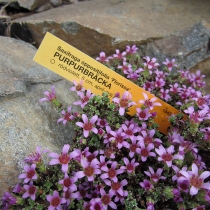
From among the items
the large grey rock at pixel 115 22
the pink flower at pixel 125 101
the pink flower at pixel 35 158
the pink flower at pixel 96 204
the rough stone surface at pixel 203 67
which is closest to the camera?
the pink flower at pixel 96 204

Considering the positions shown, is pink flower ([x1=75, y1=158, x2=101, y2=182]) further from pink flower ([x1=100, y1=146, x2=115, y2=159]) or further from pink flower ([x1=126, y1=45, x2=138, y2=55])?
pink flower ([x1=126, y1=45, x2=138, y2=55])

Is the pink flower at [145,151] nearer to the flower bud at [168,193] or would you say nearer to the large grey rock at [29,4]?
the flower bud at [168,193]

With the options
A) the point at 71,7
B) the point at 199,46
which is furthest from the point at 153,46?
the point at 71,7

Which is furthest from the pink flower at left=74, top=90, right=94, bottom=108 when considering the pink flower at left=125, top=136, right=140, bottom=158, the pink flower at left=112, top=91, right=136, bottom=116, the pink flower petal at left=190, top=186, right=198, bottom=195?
the pink flower petal at left=190, top=186, right=198, bottom=195

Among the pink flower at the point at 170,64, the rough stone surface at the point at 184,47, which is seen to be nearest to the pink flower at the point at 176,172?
the pink flower at the point at 170,64

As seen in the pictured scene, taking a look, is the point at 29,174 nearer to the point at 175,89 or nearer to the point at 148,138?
the point at 148,138
